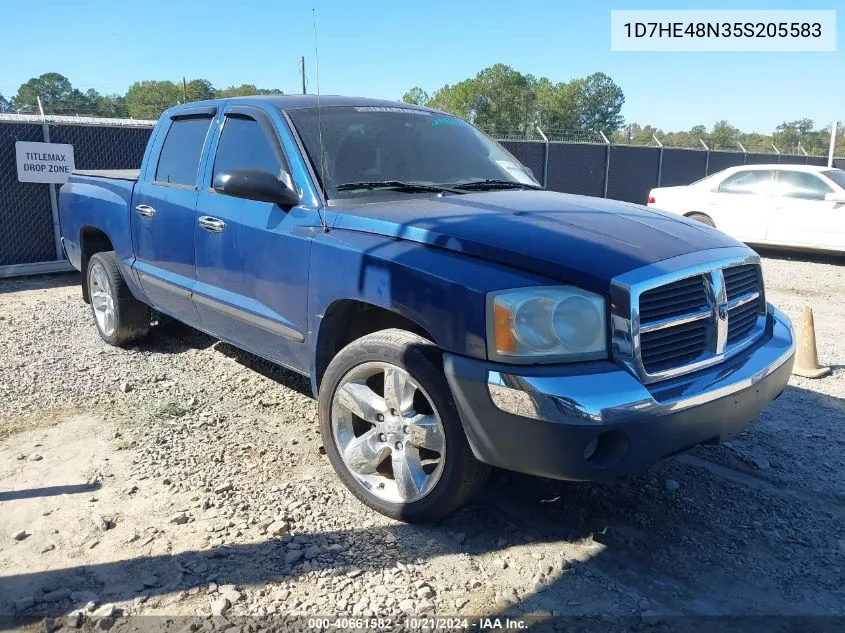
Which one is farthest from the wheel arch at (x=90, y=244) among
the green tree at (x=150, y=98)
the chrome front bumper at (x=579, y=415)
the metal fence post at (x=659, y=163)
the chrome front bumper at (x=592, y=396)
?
the metal fence post at (x=659, y=163)

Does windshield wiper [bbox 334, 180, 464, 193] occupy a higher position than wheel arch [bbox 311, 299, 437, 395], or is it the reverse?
windshield wiper [bbox 334, 180, 464, 193]

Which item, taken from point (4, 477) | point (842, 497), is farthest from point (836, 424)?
point (4, 477)

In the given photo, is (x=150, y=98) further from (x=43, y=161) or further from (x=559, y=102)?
(x=559, y=102)

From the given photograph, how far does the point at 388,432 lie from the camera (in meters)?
3.17

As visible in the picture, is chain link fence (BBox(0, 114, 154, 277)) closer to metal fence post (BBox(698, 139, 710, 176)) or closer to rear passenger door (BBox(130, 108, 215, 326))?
rear passenger door (BBox(130, 108, 215, 326))

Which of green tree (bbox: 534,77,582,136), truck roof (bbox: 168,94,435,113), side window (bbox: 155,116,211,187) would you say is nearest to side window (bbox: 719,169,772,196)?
truck roof (bbox: 168,94,435,113)

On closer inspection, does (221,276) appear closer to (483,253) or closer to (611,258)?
(483,253)

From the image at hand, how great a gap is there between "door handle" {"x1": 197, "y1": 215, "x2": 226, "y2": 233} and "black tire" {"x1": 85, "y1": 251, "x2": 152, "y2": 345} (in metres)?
1.68

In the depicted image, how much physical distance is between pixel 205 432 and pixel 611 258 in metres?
2.65

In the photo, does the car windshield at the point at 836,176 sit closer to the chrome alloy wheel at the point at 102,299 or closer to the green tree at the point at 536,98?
the chrome alloy wheel at the point at 102,299

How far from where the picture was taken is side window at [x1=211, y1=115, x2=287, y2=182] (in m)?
3.90

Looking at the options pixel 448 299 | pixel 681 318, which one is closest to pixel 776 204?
pixel 681 318

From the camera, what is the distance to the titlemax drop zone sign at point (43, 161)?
9195mm

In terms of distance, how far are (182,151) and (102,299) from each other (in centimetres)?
188
